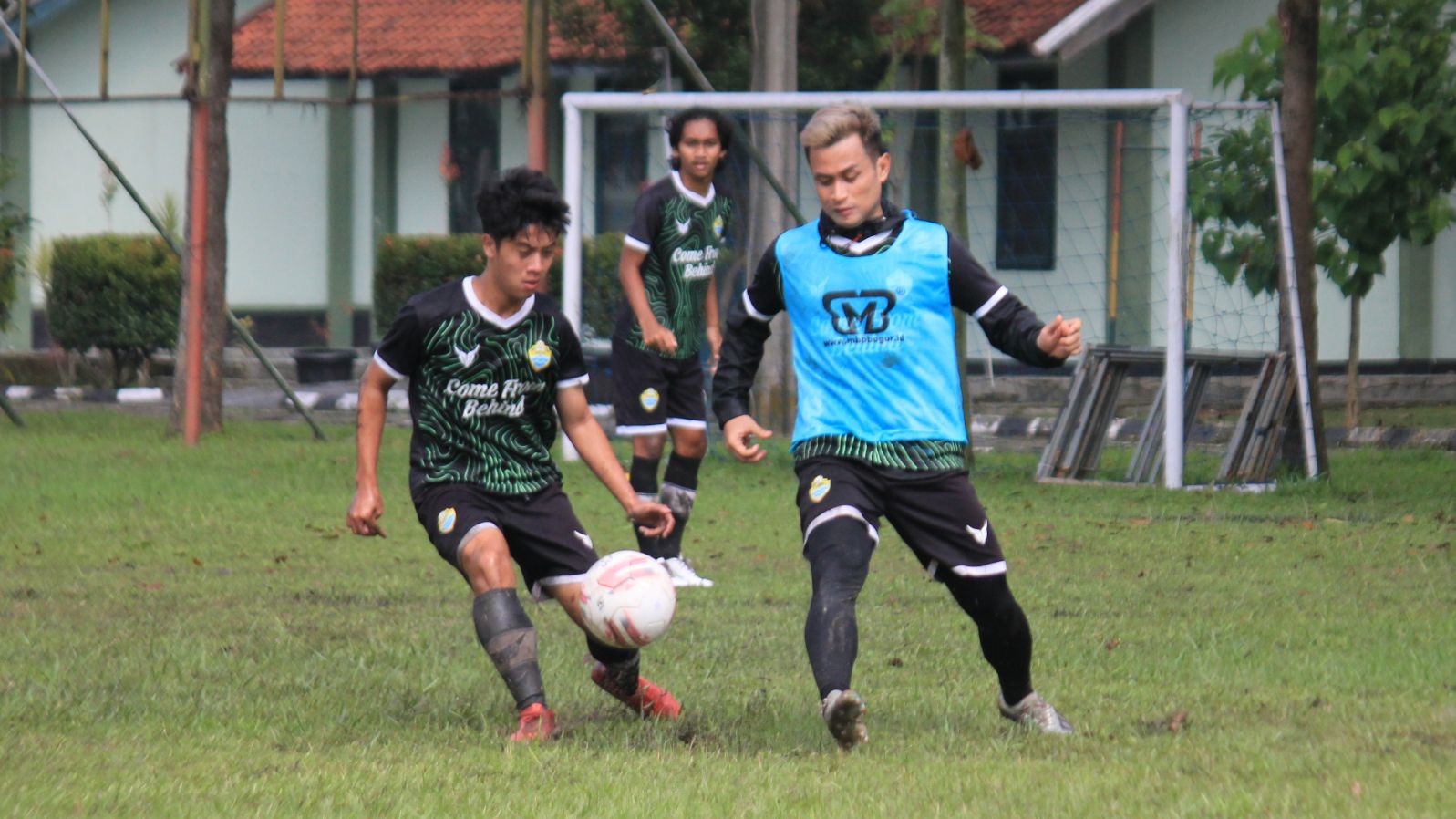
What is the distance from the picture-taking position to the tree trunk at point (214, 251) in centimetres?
1540

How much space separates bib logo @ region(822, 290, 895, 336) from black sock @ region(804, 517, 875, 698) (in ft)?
1.67

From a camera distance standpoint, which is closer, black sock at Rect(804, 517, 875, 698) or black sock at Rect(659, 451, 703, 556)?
black sock at Rect(804, 517, 875, 698)

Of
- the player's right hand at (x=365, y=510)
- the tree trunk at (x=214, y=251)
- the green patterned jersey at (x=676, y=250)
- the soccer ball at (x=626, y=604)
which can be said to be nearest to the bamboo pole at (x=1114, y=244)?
the tree trunk at (x=214, y=251)

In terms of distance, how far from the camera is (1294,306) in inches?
487

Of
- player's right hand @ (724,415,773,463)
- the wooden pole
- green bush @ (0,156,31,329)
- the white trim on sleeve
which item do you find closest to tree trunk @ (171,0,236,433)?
green bush @ (0,156,31,329)

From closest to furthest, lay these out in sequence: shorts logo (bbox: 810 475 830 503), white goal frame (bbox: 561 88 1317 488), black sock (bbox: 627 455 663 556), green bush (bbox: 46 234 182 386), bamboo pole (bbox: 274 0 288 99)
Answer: shorts logo (bbox: 810 475 830 503)
black sock (bbox: 627 455 663 556)
white goal frame (bbox: 561 88 1317 488)
bamboo pole (bbox: 274 0 288 99)
green bush (bbox: 46 234 182 386)

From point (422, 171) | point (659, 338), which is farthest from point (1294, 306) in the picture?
point (422, 171)

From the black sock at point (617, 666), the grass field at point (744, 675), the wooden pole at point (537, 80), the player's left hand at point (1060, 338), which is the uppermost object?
the wooden pole at point (537, 80)

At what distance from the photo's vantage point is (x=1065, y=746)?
5.00m

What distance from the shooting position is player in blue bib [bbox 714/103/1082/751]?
5074mm

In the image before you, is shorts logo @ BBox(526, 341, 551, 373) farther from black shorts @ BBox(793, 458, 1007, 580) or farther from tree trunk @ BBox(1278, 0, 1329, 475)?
tree trunk @ BBox(1278, 0, 1329, 475)

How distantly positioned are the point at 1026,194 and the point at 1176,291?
723cm

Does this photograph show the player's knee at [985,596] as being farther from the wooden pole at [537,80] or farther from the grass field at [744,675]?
the wooden pole at [537,80]

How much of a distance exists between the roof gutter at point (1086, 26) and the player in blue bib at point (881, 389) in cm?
1407
